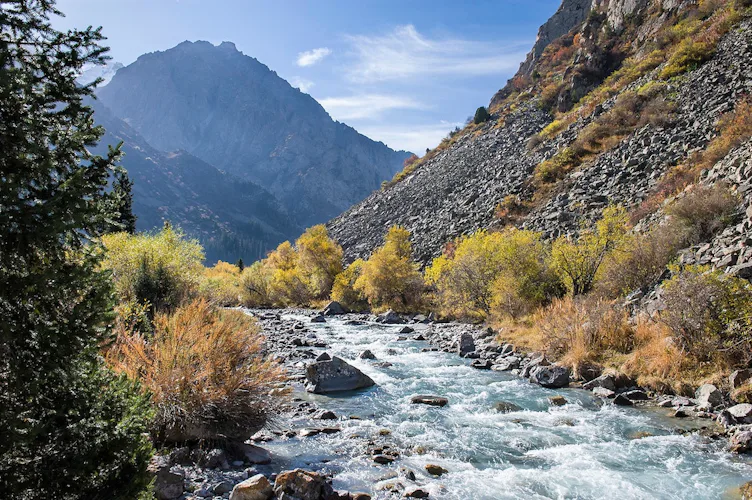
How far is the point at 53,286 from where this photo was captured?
290 cm

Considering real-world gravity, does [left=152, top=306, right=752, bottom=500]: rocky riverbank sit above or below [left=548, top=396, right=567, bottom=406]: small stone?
above

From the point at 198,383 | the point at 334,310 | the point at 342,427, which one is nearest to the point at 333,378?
the point at 342,427

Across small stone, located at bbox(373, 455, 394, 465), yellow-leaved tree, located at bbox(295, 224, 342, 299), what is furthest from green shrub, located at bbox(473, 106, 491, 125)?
small stone, located at bbox(373, 455, 394, 465)

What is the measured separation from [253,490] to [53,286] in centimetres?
396

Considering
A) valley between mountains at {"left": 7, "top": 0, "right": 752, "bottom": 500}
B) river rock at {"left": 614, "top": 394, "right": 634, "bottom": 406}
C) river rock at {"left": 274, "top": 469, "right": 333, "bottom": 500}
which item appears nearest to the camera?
valley between mountains at {"left": 7, "top": 0, "right": 752, "bottom": 500}

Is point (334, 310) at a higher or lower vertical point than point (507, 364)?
lower

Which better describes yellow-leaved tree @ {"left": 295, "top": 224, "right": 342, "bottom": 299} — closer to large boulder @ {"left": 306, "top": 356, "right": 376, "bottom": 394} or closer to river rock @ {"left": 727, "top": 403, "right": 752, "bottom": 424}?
large boulder @ {"left": 306, "top": 356, "right": 376, "bottom": 394}

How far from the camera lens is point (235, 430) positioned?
7070 mm

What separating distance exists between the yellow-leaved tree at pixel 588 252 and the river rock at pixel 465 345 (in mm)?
4450

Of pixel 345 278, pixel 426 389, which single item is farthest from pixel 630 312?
pixel 345 278

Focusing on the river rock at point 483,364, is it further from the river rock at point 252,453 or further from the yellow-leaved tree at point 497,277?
the river rock at point 252,453

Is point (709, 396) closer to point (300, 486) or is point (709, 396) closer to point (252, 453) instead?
point (300, 486)

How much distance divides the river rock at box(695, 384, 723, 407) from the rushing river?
0.74 m

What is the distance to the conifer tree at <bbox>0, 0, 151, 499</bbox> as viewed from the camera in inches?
106
